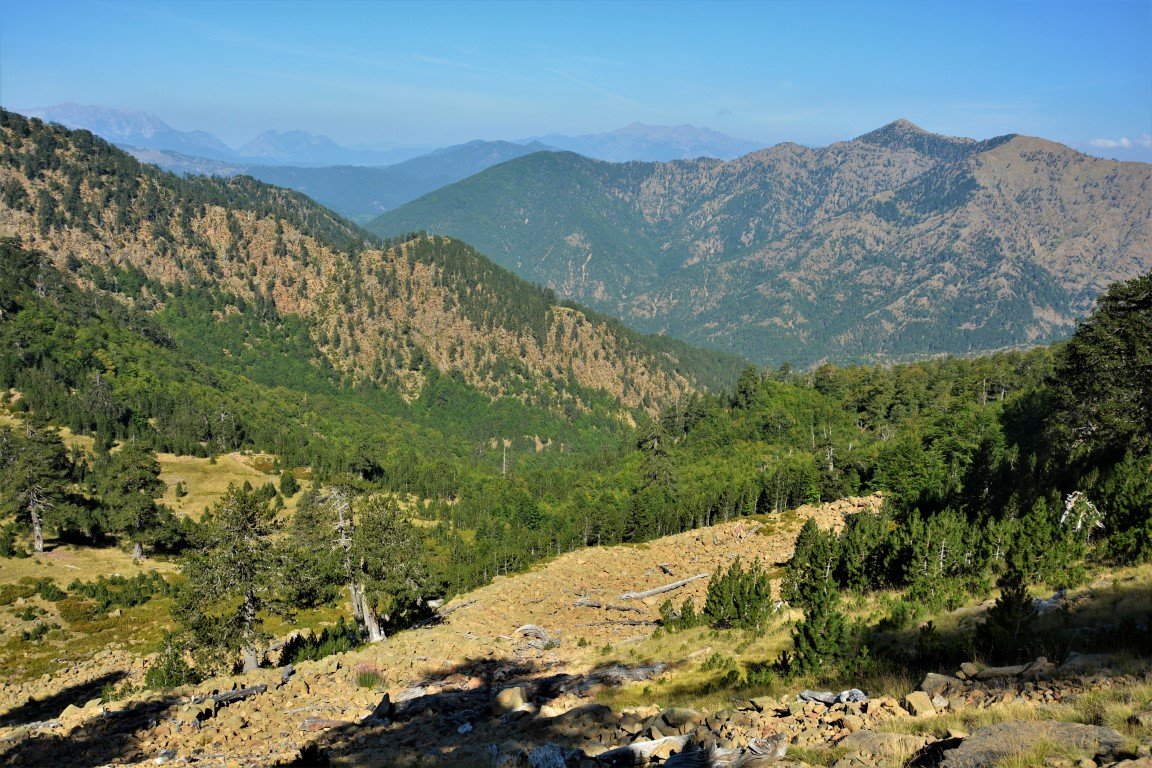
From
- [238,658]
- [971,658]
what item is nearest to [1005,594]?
[971,658]

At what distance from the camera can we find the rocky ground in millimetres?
14266

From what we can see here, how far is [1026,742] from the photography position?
12305 mm

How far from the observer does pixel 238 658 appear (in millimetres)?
47750

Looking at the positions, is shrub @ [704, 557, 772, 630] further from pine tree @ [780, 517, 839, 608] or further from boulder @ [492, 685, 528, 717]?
boulder @ [492, 685, 528, 717]

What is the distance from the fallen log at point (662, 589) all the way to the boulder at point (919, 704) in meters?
44.7

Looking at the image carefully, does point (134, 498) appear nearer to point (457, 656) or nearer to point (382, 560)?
point (382, 560)

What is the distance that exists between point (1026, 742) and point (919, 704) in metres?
4.59

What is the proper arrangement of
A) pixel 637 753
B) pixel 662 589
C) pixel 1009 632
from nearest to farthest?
1. pixel 637 753
2. pixel 1009 632
3. pixel 662 589

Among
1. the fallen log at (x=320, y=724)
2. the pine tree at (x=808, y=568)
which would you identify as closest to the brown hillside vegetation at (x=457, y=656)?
the fallen log at (x=320, y=724)

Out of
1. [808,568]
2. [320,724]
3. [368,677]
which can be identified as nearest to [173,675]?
[368,677]

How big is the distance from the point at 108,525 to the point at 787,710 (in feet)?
356

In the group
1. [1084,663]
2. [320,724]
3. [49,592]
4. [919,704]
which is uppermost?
[1084,663]

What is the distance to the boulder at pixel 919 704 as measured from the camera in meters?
16.4

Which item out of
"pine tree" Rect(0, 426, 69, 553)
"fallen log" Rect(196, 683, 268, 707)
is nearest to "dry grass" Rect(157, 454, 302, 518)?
"pine tree" Rect(0, 426, 69, 553)
